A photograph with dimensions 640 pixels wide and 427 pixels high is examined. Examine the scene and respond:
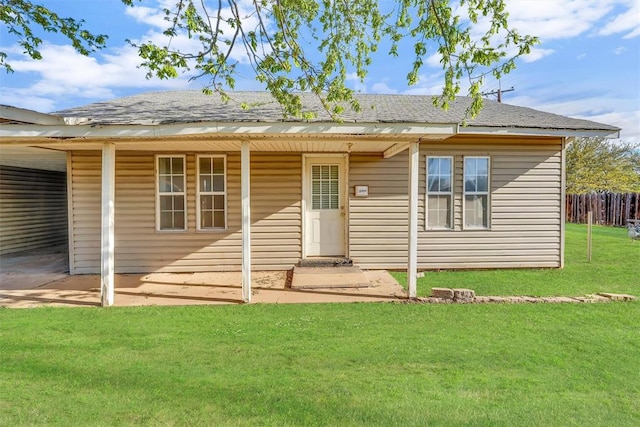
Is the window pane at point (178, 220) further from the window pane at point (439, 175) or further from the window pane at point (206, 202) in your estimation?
the window pane at point (439, 175)

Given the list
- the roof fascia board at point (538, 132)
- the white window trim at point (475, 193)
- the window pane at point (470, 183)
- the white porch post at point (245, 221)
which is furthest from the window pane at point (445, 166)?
the white porch post at point (245, 221)

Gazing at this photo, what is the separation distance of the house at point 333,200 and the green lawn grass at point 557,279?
20.5 inches

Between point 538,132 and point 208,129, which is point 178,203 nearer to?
point 208,129

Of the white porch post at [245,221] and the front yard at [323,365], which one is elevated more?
the white porch post at [245,221]

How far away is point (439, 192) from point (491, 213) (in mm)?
1222

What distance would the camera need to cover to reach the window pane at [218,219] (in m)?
7.14

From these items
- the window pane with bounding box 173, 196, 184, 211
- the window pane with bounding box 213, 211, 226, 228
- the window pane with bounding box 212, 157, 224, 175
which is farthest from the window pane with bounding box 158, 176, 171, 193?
the window pane with bounding box 213, 211, 226, 228

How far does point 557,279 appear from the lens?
6305mm

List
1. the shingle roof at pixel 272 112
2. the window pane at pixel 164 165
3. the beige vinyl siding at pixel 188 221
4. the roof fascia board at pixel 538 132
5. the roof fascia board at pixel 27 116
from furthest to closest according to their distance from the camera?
the window pane at pixel 164 165 < the beige vinyl siding at pixel 188 221 < the roof fascia board at pixel 538 132 < the shingle roof at pixel 272 112 < the roof fascia board at pixel 27 116

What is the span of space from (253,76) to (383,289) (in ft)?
13.0

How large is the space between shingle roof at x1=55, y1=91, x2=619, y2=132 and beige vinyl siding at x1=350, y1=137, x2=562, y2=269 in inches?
25.4

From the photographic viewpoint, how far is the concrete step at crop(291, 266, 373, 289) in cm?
573

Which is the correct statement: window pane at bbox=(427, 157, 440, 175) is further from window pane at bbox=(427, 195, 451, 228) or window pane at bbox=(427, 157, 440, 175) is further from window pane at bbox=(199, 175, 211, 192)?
window pane at bbox=(199, 175, 211, 192)

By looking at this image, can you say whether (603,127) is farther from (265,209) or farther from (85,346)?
(85,346)
